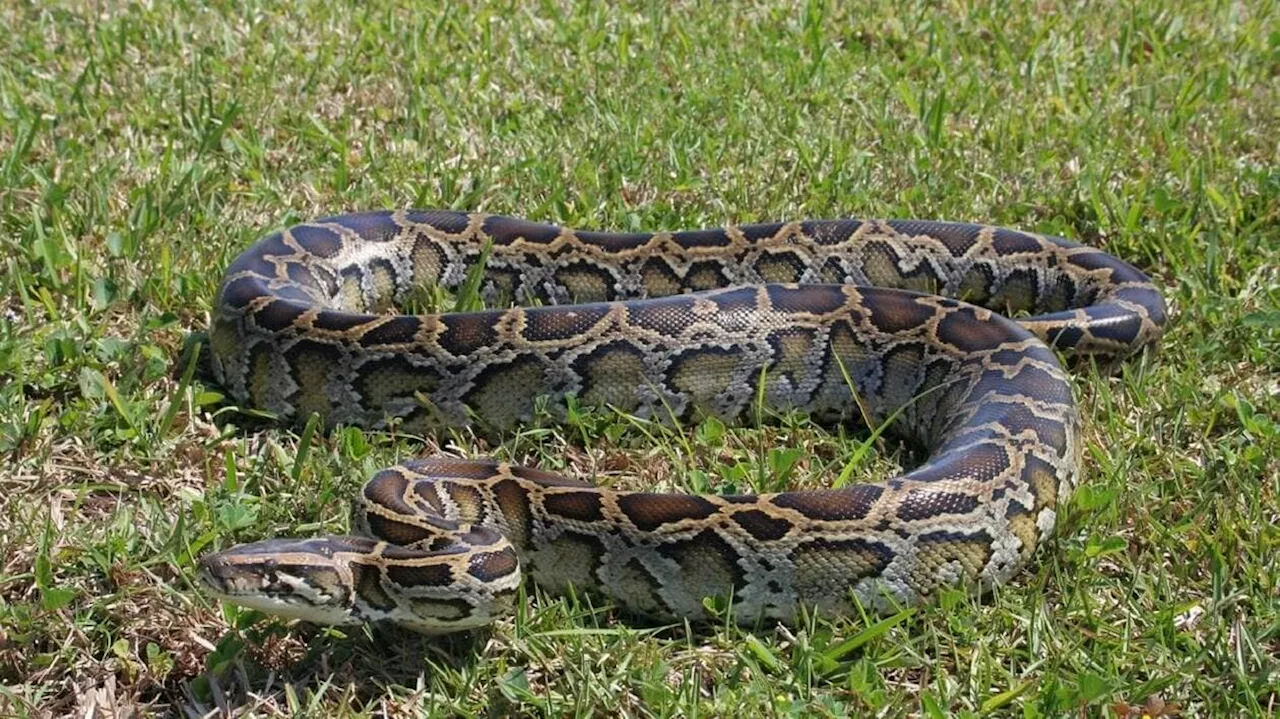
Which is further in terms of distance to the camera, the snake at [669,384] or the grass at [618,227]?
the snake at [669,384]

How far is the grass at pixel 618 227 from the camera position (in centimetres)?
565

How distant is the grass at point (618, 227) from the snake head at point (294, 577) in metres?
0.31

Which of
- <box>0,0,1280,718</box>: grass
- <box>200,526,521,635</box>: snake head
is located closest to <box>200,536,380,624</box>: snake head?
<box>200,526,521,635</box>: snake head

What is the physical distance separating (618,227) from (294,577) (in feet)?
15.0

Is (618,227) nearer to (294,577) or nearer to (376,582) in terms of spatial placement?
(376,582)

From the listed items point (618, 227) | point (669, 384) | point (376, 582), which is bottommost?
point (618, 227)

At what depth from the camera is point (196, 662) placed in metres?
5.72

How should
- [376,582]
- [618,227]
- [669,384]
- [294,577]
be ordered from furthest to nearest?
[618,227] < [669,384] < [376,582] < [294,577]

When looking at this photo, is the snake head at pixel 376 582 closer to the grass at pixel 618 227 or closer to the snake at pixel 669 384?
the snake at pixel 669 384

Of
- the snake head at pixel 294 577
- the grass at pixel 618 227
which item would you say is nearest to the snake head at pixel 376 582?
the snake head at pixel 294 577

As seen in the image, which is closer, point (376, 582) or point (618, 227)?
point (376, 582)

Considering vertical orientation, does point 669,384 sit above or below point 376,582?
below

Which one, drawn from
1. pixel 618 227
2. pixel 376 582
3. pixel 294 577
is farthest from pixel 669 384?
pixel 294 577

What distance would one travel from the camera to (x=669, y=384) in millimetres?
7605
